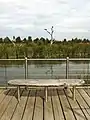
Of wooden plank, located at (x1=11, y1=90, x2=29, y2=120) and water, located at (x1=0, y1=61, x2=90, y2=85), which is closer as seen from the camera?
wooden plank, located at (x1=11, y1=90, x2=29, y2=120)

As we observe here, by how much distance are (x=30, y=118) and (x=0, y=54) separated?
7.79 m

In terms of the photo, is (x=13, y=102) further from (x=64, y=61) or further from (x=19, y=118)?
(x=64, y=61)

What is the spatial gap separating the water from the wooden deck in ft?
2.73

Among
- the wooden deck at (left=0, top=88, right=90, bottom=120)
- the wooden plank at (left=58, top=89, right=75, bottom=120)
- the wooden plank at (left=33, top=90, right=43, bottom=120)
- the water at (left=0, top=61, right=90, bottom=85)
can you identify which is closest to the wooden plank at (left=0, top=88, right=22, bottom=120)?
the wooden deck at (left=0, top=88, right=90, bottom=120)

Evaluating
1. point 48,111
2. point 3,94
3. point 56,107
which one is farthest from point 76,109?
point 3,94

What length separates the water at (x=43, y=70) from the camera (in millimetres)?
6066

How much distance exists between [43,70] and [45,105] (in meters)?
2.12

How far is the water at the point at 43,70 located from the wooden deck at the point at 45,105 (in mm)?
832

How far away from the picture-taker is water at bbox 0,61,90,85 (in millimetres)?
6066

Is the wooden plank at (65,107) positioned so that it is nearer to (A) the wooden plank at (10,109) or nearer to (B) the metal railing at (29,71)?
(A) the wooden plank at (10,109)

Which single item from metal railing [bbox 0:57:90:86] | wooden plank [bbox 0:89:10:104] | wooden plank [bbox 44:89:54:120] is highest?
metal railing [bbox 0:57:90:86]

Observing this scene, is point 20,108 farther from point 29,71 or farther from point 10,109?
point 29,71

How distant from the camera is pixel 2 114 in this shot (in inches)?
148

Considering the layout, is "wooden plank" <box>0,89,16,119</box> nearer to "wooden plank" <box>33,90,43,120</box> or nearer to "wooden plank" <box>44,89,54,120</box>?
"wooden plank" <box>33,90,43,120</box>
